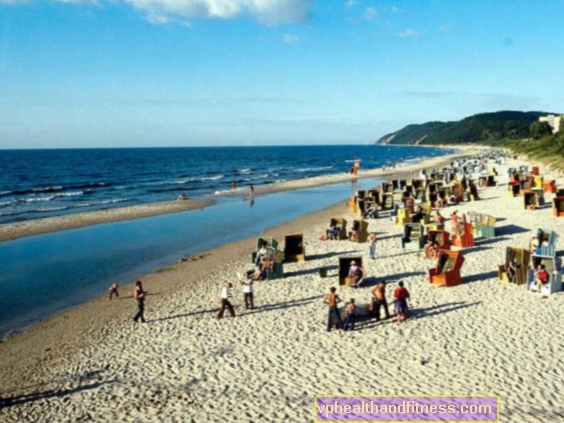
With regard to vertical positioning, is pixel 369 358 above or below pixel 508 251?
below

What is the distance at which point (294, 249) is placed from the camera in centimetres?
1911

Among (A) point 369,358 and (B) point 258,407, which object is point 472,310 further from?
(B) point 258,407

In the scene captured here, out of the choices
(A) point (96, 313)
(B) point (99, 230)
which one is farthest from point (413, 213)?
(B) point (99, 230)

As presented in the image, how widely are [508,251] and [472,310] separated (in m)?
3.16

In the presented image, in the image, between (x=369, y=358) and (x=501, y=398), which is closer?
(x=501, y=398)

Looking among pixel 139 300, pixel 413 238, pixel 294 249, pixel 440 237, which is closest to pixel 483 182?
pixel 413 238

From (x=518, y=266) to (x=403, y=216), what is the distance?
998 cm

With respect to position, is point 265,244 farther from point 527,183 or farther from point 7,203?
point 7,203

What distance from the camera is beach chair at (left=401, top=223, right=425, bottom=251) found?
19.3m

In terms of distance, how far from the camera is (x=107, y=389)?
9.66m

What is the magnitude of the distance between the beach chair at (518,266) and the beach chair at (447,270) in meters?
1.11

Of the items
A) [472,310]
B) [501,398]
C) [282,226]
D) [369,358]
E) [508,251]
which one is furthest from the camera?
[282,226]

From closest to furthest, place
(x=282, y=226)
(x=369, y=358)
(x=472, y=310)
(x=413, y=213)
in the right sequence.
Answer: (x=369, y=358) → (x=472, y=310) → (x=413, y=213) → (x=282, y=226)

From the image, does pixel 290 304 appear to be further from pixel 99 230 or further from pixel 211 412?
pixel 99 230
